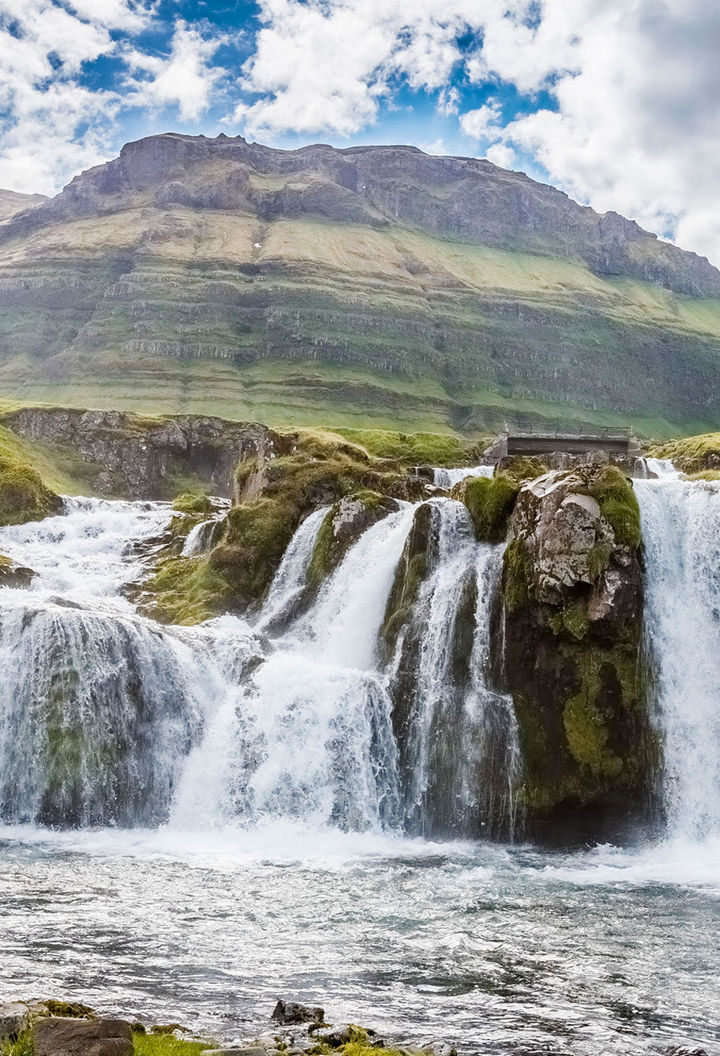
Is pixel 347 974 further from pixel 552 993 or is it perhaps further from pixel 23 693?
pixel 23 693

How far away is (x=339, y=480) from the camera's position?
50.0 m

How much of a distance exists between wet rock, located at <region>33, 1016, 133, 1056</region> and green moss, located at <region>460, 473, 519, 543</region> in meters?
27.8

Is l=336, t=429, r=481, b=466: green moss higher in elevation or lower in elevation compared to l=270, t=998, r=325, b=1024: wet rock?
higher

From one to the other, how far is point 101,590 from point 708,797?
107 feet

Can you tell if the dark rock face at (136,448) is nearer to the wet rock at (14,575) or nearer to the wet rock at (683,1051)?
the wet rock at (14,575)

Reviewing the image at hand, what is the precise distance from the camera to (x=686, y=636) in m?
34.5

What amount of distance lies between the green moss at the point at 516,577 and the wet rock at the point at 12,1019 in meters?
23.7

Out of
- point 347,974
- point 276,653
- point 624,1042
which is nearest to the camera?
point 624,1042

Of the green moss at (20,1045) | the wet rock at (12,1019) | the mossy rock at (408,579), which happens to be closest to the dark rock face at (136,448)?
the mossy rock at (408,579)

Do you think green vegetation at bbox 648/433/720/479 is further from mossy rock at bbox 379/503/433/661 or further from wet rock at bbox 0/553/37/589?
wet rock at bbox 0/553/37/589

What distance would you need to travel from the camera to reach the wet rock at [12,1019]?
12742 millimetres

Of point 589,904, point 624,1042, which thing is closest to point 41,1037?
point 624,1042

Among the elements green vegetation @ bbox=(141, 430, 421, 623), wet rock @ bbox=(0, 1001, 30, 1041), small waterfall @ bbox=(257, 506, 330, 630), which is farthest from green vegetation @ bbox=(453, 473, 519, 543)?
wet rock @ bbox=(0, 1001, 30, 1041)

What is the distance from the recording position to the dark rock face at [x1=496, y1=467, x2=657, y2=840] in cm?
3222
